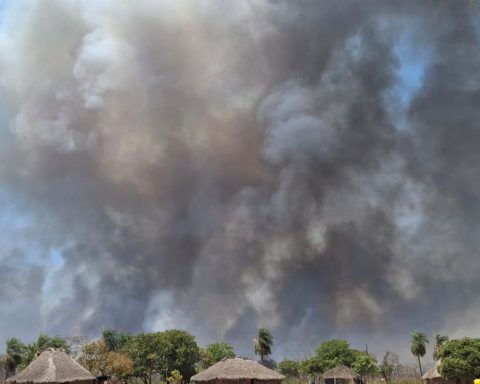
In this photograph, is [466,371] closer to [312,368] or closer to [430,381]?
[430,381]

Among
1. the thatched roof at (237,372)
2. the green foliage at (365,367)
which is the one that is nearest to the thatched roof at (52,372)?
the thatched roof at (237,372)

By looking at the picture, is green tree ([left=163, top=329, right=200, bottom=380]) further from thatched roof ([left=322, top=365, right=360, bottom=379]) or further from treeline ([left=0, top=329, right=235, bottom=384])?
thatched roof ([left=322, top=365, right=360, bottom=379])

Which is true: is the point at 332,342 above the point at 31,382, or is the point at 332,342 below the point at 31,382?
above

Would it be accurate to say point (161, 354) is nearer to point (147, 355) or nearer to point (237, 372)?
point (147, 355)

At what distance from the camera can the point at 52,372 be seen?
43688 mm

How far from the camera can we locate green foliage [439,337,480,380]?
52750 millimetres

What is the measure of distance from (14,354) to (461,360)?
215 ft

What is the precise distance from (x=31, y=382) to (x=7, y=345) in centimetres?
4099

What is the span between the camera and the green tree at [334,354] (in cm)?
9669

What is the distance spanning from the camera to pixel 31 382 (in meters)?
43.4

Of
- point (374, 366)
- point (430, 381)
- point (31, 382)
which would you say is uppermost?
point (374, 366)

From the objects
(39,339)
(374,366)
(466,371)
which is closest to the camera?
(466,371)

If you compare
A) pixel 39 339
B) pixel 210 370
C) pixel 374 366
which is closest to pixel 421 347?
pixel 374 366

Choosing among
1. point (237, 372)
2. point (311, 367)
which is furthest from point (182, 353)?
point (237, 372)
